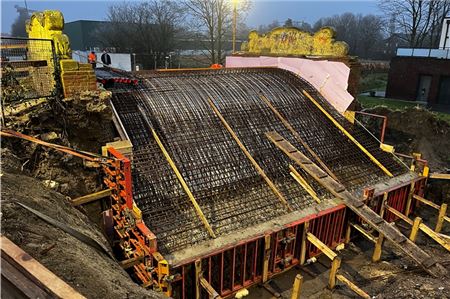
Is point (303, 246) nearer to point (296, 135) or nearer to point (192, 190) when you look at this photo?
point (192, 190)

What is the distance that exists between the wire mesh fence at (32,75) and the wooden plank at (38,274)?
17.3 feet

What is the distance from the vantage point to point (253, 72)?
1462 centimetres

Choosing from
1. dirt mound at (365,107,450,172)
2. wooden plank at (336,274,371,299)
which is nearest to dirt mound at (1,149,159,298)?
wooden plank at (336,274,371,299)

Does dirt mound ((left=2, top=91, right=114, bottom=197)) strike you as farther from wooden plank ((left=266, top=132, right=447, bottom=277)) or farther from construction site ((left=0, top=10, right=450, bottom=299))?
wooden plank ((left=266, top=132, right=447, bottom=277))

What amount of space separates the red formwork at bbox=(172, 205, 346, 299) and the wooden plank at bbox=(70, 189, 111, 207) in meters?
2.56

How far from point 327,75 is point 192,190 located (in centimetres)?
855

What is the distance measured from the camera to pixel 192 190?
8.61 m

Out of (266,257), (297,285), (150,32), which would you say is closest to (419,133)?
(266,257)

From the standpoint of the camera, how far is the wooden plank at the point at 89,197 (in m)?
7.45

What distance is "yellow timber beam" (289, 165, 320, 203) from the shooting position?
9.59 meters

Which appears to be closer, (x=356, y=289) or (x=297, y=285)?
(x=297, y=285)

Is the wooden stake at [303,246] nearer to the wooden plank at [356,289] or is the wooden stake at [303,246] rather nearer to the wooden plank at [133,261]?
the wooden plank at [356,289]

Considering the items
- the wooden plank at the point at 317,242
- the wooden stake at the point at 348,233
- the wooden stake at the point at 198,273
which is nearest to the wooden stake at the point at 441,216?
the wooden stake at the point at 348,233

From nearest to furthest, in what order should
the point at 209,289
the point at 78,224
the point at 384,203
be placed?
the point at 78,224 < the point at 209,289 < the point at 384,203
